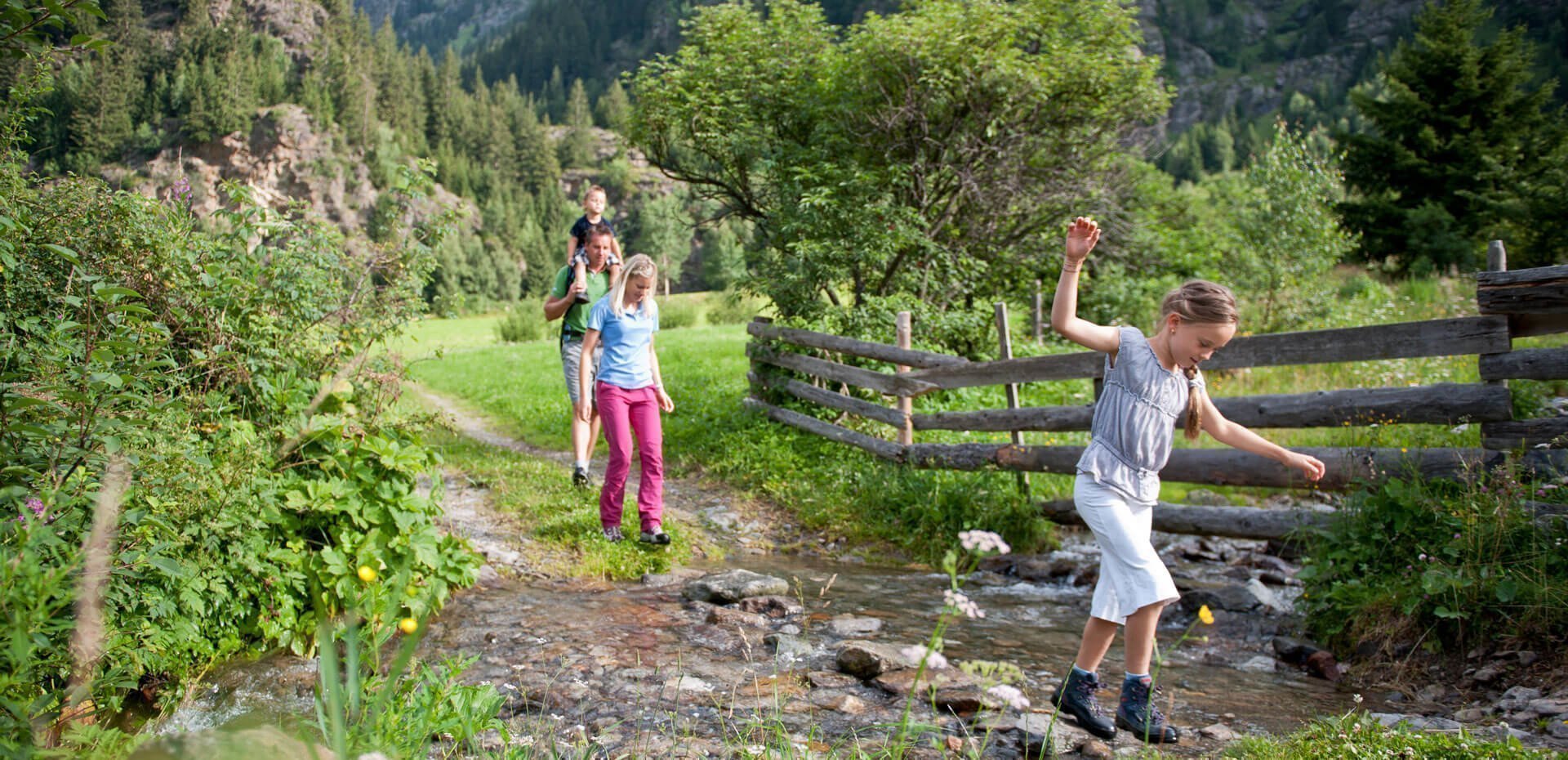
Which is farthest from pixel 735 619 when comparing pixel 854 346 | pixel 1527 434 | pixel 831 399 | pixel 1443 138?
pixel 1443 138

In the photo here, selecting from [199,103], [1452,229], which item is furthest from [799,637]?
[199,103]

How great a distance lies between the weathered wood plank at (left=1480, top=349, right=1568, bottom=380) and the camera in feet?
14.1

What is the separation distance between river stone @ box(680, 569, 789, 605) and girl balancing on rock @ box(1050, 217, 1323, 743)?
2.19 metres

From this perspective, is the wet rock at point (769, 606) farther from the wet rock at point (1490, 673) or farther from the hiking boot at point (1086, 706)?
the wet rock at point (1490, 673)

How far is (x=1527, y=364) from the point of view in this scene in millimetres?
Answer: 4406

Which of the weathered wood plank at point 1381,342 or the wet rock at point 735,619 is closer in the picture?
the weathered wood plank at point 1381,342

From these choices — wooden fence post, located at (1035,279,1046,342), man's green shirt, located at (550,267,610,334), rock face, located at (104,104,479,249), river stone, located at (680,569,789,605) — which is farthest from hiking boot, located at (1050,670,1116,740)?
rock face, located at (104,104,479,249)

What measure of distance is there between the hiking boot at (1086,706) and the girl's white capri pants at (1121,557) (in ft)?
0.81

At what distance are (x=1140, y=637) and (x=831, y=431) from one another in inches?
234

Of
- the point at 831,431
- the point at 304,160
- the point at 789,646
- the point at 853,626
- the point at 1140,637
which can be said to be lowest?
the point at 853,626

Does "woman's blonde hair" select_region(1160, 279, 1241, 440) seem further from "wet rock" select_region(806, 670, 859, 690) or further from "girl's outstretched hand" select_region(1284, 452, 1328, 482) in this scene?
"wet rock" select_region(806, 670, 859, 690)

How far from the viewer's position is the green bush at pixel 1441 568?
3.98 metres

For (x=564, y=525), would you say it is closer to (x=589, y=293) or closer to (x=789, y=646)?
(x=589, y=293)

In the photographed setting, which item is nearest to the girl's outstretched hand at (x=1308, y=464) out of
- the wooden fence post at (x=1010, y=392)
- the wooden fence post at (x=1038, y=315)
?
the wooden fence post at (x=1010, y=392)
